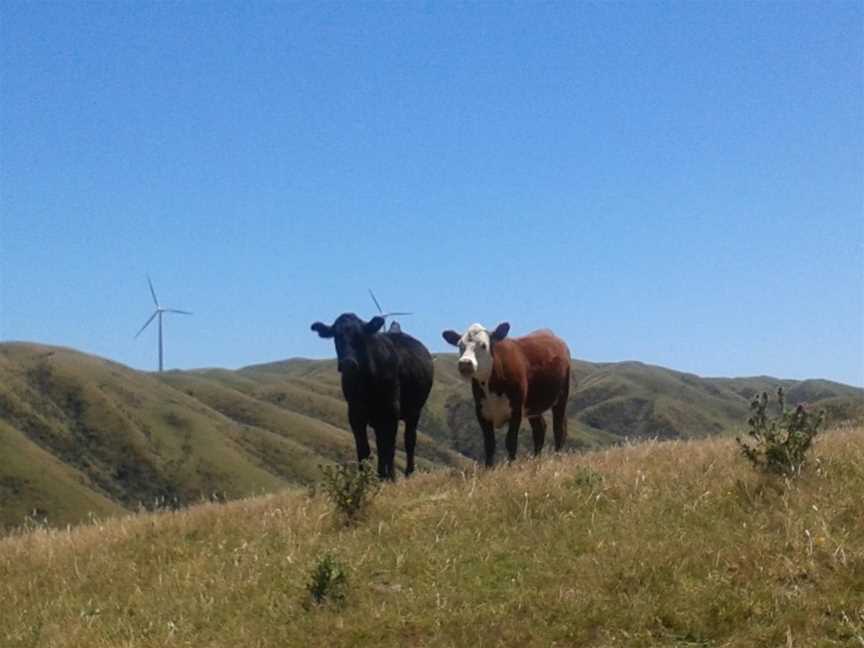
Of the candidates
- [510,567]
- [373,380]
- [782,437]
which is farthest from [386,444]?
[510,567]

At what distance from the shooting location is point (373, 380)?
15180 mm

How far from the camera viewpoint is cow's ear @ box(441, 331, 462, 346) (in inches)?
589

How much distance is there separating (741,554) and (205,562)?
16.1 feet

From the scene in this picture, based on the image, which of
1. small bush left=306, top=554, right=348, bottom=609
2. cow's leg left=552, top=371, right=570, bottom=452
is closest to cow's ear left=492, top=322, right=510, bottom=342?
cow's leg left=552, top=371, right=570, bottom=452

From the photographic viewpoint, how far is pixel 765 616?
7.36 m

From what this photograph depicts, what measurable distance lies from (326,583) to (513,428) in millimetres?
6069

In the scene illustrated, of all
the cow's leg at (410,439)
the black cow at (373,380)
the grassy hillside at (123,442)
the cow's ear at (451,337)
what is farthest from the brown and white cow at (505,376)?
the grassy hillside at (123,442)

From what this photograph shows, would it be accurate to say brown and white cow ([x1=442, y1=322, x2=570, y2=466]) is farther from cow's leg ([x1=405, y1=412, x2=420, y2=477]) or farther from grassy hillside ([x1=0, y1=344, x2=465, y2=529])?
grassy hillside ([x1=0, y1=344, x2=465, y2=529])

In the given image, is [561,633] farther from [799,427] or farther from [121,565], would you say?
[121,565]

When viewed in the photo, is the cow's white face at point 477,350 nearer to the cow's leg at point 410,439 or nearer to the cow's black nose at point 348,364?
the cow's black nose at point 348,364

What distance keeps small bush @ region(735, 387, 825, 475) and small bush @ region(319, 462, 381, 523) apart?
364 cm

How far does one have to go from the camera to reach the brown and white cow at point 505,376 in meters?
14.0

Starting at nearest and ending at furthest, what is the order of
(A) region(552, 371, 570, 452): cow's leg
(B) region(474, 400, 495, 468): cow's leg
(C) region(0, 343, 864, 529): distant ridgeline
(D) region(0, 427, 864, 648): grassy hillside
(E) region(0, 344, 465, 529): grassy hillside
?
1. (D) region(0, 427, 864, 648): grassy hillside
2. (B) region(474, 400, 495, 468): cow's leg
3. (A) region(552, 371, 570, 452): cow's leg
4. (E) region(0, 344, 465, 529): grassy hillside
5. (C) region(0, 343, 864, 529): distant ridgeline

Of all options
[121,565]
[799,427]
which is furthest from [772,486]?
[121,565]
